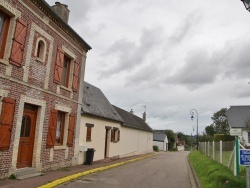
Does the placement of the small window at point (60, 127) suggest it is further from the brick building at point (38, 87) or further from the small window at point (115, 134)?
the small window at point (115, 134)

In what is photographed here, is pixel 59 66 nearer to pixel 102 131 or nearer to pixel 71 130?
pixel 71 130

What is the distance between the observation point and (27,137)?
11.3 metres

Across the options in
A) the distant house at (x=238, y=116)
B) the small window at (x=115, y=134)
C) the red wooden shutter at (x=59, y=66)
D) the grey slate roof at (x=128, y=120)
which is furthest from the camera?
the distant house at (x=238, y=116)

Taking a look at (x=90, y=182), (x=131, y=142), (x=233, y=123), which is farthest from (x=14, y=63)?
(x=233, y=123)

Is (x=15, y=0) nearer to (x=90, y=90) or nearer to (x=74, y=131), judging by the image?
(x=74, y=131)

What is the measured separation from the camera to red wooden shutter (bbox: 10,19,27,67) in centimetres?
991

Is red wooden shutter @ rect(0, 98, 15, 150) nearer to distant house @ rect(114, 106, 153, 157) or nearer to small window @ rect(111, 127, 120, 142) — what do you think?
small window @ rect(111, 127, 120, 142)

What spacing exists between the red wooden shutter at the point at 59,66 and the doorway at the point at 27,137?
1.92 m

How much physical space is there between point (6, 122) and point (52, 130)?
10.6 ft

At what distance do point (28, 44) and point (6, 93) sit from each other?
2373 millimetres

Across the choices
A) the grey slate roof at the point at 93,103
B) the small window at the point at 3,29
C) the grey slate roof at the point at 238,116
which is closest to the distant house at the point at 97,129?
the grey slate roof at the point at 93,103

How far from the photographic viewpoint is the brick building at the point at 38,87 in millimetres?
9720

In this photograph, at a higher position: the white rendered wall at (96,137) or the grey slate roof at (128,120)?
the grey slate roof at (128,120)

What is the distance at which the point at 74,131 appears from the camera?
588 inches
